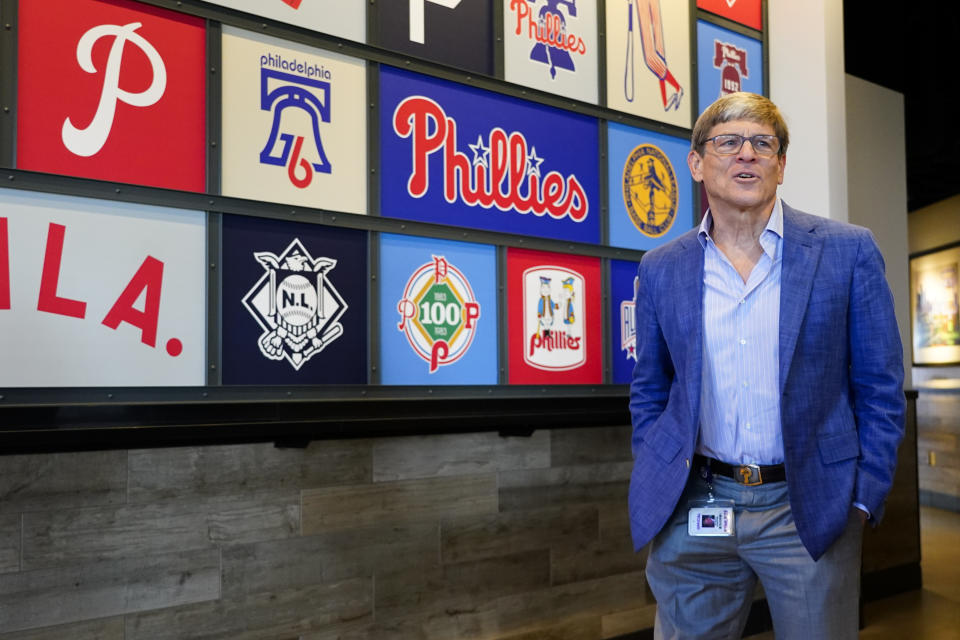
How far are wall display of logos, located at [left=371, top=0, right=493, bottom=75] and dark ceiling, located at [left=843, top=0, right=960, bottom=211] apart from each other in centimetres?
449

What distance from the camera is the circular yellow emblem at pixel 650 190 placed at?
3.78 m

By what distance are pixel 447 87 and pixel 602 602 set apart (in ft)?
7.88

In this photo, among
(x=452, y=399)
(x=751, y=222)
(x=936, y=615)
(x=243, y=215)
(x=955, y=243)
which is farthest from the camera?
Answer: (x=955, y=243)

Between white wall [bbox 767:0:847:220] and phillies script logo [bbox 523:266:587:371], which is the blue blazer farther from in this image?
white wall [bbox 767:0:847:220]

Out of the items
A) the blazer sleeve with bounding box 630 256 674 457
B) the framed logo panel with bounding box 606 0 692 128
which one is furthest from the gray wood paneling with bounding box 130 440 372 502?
the framed logo panel with bounding box 606 0 692 128

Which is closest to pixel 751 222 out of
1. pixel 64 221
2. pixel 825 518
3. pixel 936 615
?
pixel 825 518

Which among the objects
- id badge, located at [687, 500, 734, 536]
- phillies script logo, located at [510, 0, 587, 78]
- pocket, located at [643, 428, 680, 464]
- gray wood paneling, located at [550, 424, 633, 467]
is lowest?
gray wood paneling, located at [550, 424, 633, 467]

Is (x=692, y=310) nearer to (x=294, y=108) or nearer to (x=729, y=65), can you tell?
(x=294, y=108)

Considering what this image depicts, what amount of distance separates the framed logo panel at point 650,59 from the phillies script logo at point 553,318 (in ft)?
2.99

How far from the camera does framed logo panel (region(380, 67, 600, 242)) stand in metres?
3.08

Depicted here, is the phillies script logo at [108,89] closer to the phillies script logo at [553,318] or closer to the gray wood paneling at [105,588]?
the gray wood paneling at [105,588]

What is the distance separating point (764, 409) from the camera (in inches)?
70.1

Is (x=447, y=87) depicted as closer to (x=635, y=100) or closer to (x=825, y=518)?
(x=635, y=100)

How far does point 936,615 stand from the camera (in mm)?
4652
